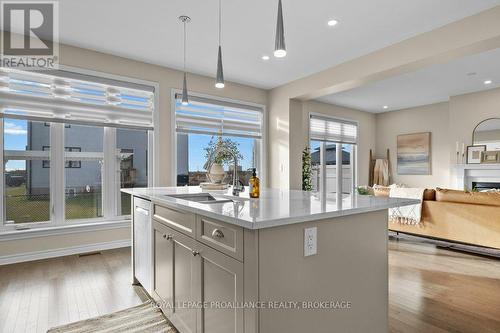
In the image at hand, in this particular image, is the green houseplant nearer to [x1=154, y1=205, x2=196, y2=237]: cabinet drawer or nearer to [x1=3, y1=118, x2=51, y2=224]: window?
[x1=154, y1=205, x2=196, y2=237]: cabinet drawer

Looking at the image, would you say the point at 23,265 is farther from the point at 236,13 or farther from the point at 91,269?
the point at 236,13

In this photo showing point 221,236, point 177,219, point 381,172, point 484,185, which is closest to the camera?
point 221,236

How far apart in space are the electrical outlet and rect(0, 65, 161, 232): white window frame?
350cm

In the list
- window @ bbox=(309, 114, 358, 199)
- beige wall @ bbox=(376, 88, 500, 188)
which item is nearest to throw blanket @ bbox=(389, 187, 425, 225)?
window @ bbox=(309, 114, 358, 199)

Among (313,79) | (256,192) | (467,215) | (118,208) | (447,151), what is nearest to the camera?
(256,192)

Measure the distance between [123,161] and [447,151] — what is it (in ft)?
22.7

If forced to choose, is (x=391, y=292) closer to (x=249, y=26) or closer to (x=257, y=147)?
(x=249, y=26)

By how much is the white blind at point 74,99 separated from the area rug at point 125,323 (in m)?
2.66

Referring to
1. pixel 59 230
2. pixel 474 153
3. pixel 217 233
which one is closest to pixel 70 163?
pixel 59 230

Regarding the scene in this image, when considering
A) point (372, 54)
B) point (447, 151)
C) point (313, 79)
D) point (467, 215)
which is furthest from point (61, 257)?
point (447, 151)

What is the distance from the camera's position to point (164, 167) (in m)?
4.51

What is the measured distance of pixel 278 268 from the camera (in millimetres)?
1267

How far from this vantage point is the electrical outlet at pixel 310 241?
1350 mm

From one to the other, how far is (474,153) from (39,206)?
302 inches
